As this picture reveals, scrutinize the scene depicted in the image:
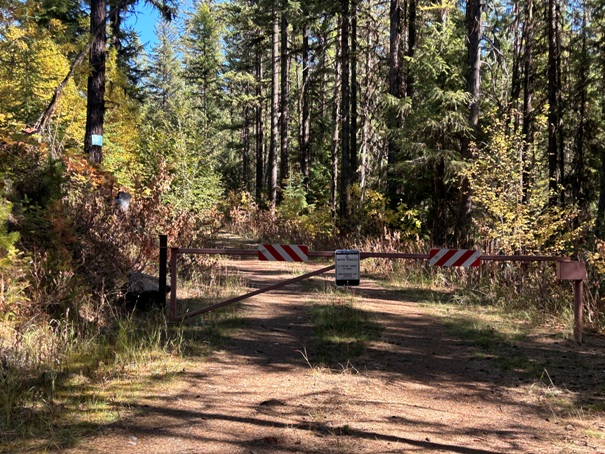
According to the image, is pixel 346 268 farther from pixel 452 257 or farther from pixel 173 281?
pixel 173 281

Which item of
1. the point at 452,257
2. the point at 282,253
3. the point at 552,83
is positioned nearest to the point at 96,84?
the point at 282,253

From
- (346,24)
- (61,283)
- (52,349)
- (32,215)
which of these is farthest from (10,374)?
(346,24)

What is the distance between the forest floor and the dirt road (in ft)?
0.04

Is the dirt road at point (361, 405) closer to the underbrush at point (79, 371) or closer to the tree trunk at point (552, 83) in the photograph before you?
the underbrush at point (79, 371)

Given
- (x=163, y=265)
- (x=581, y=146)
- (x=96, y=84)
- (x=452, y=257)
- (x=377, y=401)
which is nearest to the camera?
(x=377, y=401)

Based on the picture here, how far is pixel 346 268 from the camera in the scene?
233 inches

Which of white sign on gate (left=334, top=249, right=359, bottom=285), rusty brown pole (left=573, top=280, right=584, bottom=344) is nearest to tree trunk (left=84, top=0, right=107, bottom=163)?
white sign on gate (left=334, top=249, right=359, bottom=285)

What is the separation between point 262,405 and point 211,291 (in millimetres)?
4773

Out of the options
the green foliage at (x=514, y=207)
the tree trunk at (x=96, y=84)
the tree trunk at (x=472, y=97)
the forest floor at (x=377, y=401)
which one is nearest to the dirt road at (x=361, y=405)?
the forest floor at (x=377, y=401)

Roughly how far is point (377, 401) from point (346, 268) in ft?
6.30

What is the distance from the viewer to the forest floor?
3506 mm

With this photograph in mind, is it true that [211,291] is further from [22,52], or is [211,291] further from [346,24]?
[346,24]

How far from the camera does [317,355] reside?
5691 millimetres

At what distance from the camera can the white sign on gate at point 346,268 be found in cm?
592
